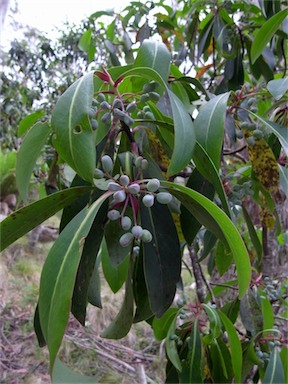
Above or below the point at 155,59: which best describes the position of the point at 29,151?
below

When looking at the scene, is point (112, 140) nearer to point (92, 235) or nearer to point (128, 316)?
point (92, 235)

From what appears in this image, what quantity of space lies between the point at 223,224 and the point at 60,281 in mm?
205

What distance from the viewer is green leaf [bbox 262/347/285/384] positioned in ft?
2.76

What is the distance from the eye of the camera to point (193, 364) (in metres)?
0.77

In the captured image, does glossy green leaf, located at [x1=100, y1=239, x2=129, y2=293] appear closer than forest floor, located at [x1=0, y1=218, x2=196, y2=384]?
Yes

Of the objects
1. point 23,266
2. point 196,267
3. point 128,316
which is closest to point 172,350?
point 128,316

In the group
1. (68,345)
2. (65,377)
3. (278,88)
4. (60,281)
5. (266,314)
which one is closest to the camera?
(60,281)

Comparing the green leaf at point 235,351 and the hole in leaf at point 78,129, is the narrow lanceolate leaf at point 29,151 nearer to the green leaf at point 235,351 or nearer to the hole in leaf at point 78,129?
the hole in leaf at point 78,129

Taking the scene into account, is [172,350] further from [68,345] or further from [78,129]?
[68,345]

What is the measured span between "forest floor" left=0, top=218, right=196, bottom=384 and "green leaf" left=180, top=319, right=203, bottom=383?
0.99 metres

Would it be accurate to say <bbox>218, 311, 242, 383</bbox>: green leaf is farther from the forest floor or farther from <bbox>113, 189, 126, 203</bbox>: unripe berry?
the forest floor

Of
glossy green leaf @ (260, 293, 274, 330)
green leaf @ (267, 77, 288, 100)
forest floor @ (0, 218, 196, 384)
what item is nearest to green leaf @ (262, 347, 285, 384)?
glossy green leaf @ (260, 293, 274, 330)

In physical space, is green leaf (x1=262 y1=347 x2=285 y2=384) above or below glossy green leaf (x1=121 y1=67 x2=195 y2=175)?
below

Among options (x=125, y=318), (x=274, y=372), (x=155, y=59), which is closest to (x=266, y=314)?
(x=274, y=372)
